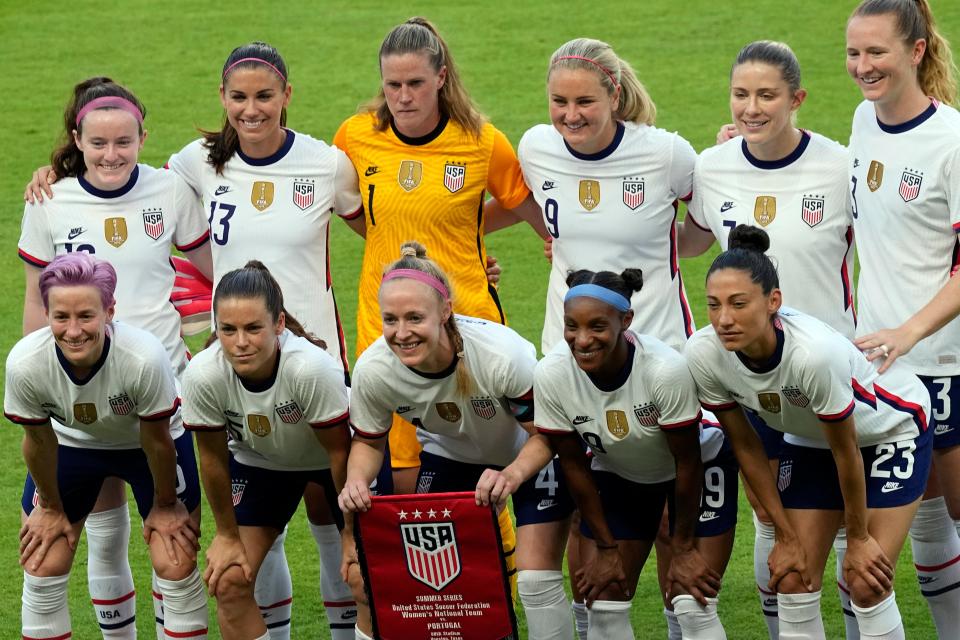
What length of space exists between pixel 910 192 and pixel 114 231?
2693 millimetres

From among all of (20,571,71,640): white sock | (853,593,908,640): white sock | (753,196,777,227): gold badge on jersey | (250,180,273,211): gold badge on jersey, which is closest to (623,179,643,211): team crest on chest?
(753,196,777,227): gold badge on jersey

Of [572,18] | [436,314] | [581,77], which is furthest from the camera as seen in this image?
[572,18]

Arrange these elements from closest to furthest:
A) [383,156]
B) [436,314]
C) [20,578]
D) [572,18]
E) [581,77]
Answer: [436,314], [581,77], [383,156], [20,578], [572,18]

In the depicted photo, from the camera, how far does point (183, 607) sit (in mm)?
5238

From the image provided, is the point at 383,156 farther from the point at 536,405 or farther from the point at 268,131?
the point at 536,405

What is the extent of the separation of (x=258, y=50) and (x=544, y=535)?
1.95 m

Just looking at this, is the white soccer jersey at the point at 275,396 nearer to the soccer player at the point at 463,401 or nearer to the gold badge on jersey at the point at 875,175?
the soccer player at the point at 463,401

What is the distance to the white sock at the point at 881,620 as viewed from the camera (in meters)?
4.84

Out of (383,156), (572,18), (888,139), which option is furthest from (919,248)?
(572,18)

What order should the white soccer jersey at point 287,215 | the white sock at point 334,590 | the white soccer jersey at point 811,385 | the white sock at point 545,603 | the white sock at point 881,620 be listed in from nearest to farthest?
the white soccer jersey at point 811,385 → the white sock at point 881,620 → the white sock at point 545,603 → the white soccer jersey at point 287,215 → the white sock at point 334,590

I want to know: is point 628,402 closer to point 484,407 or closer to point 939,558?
point 484,407

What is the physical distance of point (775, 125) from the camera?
5.23 metres

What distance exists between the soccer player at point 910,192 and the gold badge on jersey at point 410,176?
1483 mm

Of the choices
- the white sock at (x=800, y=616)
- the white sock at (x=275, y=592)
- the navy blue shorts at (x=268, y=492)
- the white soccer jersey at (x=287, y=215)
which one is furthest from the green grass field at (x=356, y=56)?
the white sock at (x=800, y=616)
